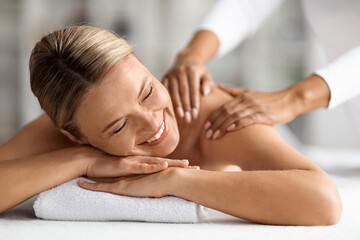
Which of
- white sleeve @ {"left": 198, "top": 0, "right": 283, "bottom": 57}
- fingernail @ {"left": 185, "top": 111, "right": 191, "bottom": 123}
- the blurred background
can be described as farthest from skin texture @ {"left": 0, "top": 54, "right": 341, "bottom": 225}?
the blurred background

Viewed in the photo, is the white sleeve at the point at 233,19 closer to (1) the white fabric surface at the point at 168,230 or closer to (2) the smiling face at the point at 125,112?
(2) the smiling face at the point at 125,112

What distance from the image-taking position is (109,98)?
1202 millimetres

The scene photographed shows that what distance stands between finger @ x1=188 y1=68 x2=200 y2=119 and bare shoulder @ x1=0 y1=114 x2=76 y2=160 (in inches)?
17.9

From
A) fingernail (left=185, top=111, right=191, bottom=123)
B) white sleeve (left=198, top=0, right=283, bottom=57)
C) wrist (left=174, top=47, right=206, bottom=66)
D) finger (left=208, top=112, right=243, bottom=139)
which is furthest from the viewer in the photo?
white sleeve (left=198, top=0, right=283, bottom=57)

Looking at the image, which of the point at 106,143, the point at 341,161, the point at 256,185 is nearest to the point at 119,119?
the point at 106,143

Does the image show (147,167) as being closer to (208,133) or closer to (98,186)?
(98,186)

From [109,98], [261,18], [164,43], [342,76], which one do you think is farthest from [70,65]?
[164,43]

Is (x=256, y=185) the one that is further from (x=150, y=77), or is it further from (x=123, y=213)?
(x=150, y=77)

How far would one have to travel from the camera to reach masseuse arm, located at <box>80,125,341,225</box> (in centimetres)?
105

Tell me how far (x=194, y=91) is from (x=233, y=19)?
26.7 inches

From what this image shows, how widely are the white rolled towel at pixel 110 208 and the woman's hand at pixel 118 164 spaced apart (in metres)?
0.08

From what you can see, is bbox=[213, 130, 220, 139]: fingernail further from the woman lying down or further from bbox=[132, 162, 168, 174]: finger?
bbox=[132, 162, 168, 174]: finger

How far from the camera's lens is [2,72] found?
4.79 meters

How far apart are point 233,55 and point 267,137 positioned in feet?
12.2
